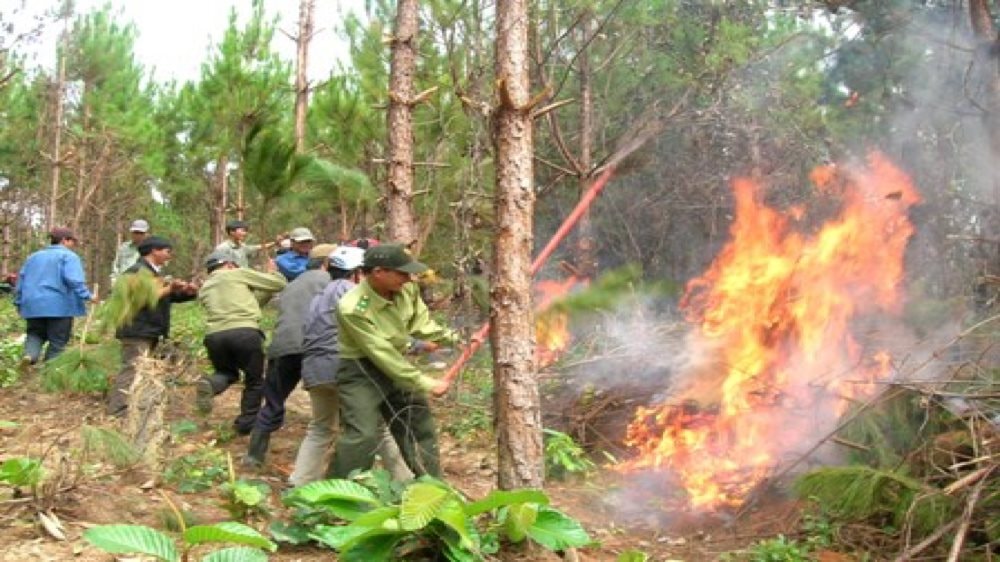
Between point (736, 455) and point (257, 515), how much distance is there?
3.68 metres

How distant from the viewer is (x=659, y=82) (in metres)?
13.6

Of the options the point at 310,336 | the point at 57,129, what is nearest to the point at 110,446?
the point at 310,336

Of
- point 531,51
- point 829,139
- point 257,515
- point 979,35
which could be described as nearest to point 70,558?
point 257,515

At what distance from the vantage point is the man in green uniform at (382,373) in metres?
4.93

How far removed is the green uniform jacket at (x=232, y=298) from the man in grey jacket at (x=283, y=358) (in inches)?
14.8

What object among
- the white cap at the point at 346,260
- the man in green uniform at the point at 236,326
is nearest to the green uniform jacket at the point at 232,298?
the man in green uniform at the point at 236,326

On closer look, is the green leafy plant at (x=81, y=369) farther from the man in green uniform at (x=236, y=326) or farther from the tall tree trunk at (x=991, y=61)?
the tall tree trunk at (x=991, y=61)

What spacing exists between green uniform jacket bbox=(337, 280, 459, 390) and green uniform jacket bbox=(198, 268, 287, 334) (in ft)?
6.22

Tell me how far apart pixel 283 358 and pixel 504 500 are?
291 cm

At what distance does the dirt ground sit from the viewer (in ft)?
13.9

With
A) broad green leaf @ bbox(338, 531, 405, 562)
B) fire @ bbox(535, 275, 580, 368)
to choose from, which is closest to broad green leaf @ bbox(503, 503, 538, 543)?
broad green leaf @ bbox(338, 531, 405, 562)

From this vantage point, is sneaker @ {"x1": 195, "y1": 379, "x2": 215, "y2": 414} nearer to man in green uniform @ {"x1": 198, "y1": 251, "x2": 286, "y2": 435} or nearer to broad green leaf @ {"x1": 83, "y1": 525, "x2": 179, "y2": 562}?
man in green uniform @ {"x1": 198, "y1": 251, "x2": 286, "y2": 435}

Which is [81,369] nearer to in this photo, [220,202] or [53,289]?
[53,289]

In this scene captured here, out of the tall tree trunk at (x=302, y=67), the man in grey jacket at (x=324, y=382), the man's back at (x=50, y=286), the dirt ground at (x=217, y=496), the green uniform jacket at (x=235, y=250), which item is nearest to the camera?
the dirt ground at (x=217, y=496)
